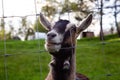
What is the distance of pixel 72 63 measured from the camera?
15.5ft

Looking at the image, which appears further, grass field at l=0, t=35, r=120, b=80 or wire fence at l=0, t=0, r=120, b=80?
grass field at l=0, t=35, r=120, b=80

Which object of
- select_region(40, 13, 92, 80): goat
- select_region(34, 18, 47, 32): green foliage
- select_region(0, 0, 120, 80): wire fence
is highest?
select_region(34, 18, 47, 32): green foliage

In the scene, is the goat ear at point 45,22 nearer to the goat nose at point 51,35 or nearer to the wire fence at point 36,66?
the goat nose at point 51,35

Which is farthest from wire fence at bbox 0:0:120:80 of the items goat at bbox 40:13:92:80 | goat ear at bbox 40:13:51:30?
goat at bbox 40:13:92:80

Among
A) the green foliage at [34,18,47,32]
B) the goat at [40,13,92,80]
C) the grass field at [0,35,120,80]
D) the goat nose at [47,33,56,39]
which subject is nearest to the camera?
the goat nose at [47,33,56,39]

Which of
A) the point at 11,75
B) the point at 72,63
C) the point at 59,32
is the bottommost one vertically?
the point at 11,75

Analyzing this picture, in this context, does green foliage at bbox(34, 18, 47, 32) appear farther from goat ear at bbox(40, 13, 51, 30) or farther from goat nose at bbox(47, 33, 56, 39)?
goat nose at bbox(47, 33, 56, 39)

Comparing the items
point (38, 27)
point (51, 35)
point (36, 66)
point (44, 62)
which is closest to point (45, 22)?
point (51, 35)

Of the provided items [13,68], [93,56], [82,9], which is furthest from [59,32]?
[93,56]

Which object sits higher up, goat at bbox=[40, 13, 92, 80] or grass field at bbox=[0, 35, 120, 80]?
goat at bbox=[40, 13, 92, 80]

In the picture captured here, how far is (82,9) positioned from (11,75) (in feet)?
10.8

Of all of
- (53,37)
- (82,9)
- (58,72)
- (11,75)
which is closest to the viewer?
(53,37)

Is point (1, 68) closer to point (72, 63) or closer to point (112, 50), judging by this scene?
point (112, 50)

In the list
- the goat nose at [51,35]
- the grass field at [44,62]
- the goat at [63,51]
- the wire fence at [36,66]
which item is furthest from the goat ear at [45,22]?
the wire fence at [36,66]
